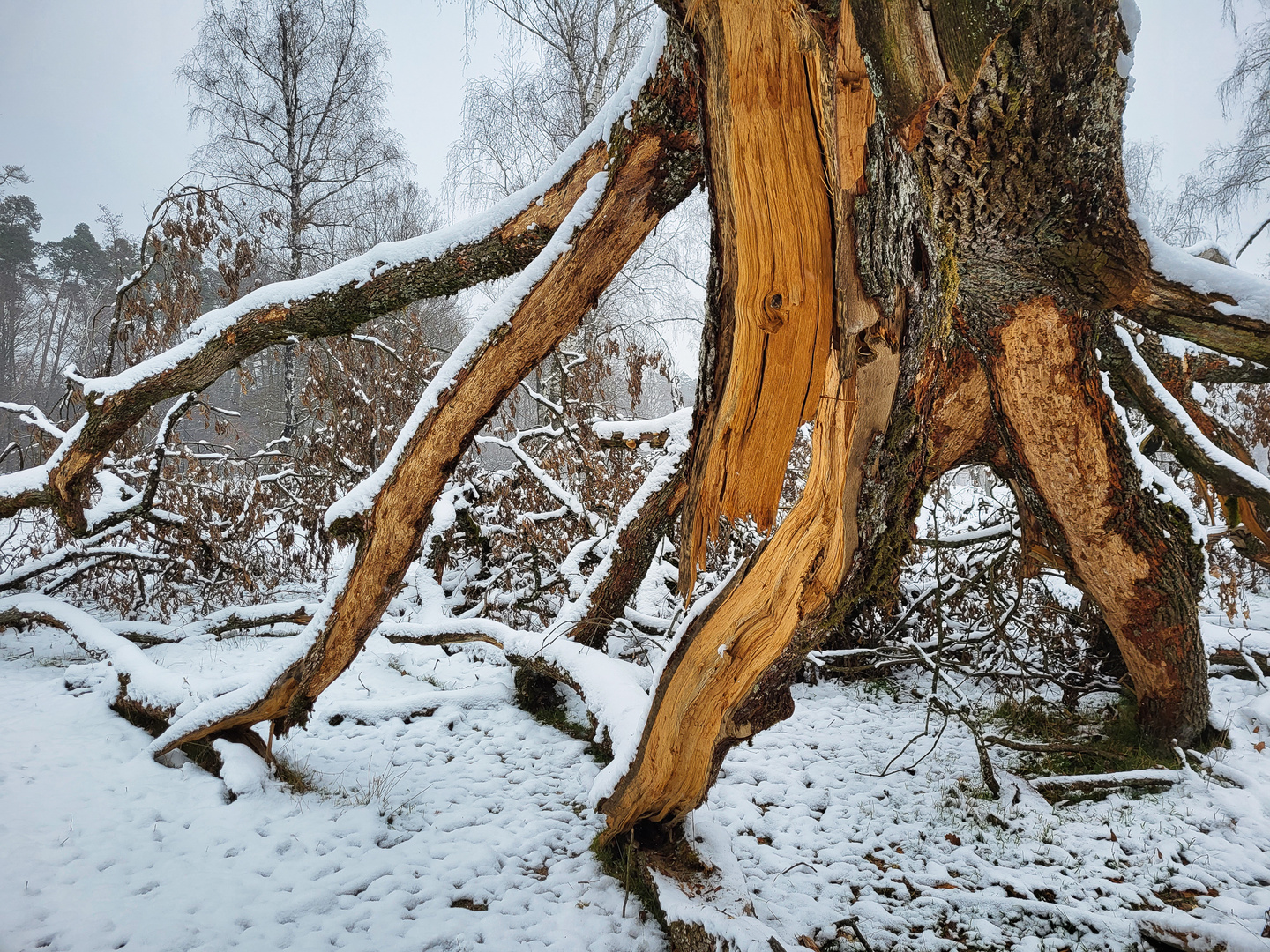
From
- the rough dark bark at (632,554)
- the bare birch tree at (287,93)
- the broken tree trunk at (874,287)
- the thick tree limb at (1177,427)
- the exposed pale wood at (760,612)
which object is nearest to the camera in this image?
the broken tree trunk at (874,287)

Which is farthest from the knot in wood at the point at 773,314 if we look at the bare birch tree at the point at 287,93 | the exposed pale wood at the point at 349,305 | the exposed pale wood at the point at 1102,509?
the bare birch tree at the point at 287,93

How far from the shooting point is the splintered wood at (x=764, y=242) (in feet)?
3.78

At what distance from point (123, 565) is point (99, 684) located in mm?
2649

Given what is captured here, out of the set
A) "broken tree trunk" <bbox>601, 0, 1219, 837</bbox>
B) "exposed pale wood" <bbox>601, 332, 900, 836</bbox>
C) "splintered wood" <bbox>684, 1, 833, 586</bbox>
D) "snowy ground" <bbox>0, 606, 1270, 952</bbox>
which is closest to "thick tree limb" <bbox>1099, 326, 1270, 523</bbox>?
"broken tree trunk" <bbox>601, 0, 1219, 837</bbox>

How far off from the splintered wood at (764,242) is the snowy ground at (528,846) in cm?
159

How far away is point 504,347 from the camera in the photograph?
7.45 ft

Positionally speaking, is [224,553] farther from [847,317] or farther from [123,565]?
[847,317]

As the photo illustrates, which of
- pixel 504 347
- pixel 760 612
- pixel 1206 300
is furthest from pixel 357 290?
pixel 1206 300

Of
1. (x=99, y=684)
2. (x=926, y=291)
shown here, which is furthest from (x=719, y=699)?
(x=99, y=684)

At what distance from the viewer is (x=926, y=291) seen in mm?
1210

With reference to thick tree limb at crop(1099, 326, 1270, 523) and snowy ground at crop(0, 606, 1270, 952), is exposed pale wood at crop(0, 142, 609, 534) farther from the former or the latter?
thick tree limb at crop(1099, 326, 1270, 523)

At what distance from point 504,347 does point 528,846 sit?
81.6 inches

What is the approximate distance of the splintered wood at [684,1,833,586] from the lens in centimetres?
115

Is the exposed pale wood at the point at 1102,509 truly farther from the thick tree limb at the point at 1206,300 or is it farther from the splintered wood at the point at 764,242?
the splintered wood at the point at 764,242
